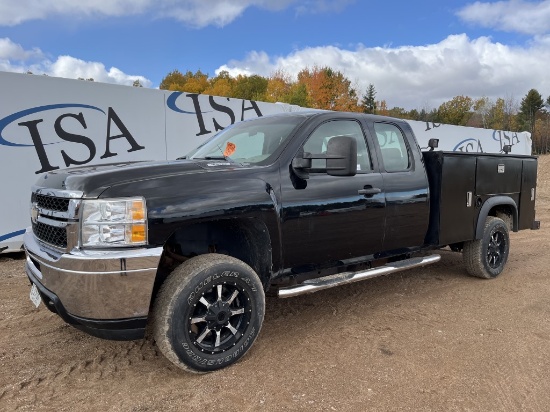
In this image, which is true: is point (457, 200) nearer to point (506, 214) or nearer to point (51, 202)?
point (506, 214)

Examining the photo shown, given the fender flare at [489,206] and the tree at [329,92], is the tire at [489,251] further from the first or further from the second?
the tree at [329,92]

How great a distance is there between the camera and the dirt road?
9.21ft

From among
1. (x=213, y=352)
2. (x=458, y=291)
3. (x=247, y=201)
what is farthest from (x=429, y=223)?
(x=213, y=352)

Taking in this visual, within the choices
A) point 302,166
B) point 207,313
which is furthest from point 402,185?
point 207,313

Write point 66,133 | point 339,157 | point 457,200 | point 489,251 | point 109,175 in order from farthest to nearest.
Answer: point 66,133
point 489,251
point 457,200
point 339,157
point 109,175

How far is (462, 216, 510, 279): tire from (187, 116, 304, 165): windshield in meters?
3.09

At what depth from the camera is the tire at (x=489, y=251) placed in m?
5.50

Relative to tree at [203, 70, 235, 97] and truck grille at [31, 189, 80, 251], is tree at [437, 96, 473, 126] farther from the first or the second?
truck grille at [31, 189, 80, 251]

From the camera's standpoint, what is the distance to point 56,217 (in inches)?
117

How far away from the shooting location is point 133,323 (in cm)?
285

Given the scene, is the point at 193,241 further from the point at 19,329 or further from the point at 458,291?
the point at 458,291

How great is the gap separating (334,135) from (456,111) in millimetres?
70161

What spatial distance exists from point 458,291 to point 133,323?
12.9 ft

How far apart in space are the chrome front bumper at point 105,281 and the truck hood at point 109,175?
416mm
